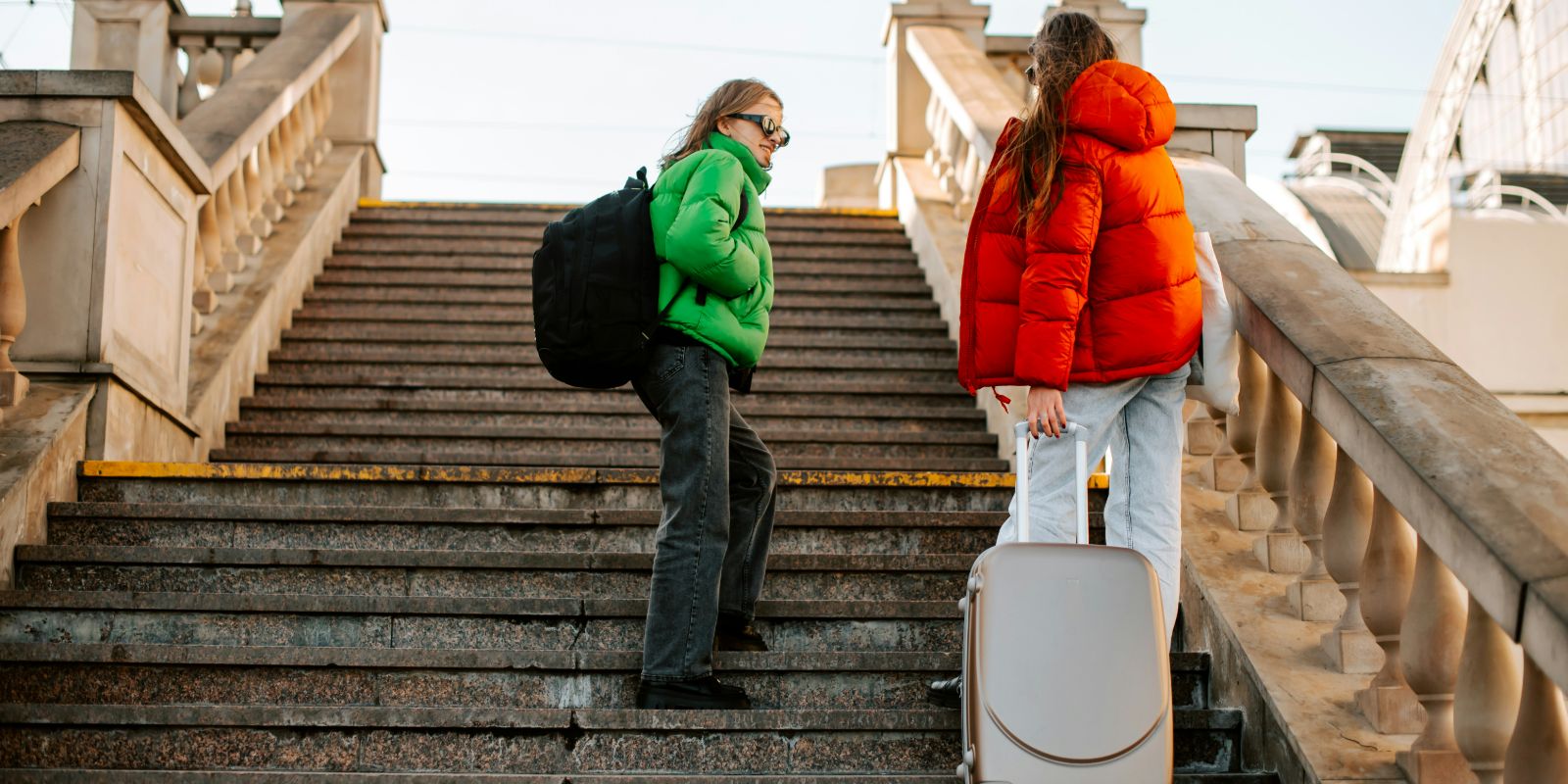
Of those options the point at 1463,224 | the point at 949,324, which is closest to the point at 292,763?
the point at 949,324

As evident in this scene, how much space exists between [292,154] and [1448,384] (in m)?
6.94

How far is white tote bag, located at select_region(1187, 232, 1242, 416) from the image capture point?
366 centimetres

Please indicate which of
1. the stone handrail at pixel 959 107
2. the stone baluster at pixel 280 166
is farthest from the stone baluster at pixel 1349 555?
the stone baluster at pixel 280 166

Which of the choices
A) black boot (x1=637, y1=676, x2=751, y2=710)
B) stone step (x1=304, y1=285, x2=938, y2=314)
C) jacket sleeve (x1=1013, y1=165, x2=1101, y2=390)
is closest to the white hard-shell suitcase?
jacket sleeve (x1=1013, y1=165, x2=1101, y2=390)

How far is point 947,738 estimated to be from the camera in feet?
12.0

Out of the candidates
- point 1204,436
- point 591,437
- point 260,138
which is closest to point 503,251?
point 260,138

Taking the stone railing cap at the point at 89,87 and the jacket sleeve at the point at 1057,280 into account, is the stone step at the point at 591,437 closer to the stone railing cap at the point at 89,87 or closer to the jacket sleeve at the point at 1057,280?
the stone railing cap at the point at 89,87

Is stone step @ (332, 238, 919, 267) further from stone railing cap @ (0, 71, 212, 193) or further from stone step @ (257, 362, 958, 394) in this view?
stone railing cap @ (0, 71, 212, 193)

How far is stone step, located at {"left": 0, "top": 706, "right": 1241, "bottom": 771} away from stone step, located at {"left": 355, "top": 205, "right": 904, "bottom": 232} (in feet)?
18.8

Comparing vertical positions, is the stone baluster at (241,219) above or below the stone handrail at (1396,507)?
above

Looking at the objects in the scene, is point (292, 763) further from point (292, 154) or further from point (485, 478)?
point (292, 154)

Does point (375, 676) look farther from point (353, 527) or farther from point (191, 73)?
point (191, 73)

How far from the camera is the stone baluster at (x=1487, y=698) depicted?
293 centimetres

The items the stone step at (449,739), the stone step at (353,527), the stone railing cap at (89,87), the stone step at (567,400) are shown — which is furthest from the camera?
the stone step at (567,400)
